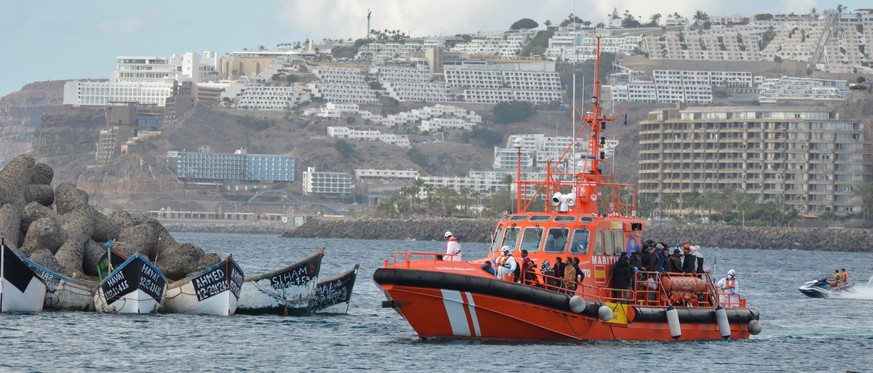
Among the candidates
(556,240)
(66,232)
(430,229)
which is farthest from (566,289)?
(430,229)

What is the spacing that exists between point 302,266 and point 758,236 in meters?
133

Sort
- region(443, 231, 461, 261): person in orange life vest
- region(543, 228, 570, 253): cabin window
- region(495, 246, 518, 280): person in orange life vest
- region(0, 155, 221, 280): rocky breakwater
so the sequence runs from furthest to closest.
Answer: region(0, 155, 221, 280): rocky breakwater < region(543, 228, 570, 253): cabin window < region(443, 231, 461, 261): person in orange life vest < region(495, 246, 518, 280): person in orange life vest

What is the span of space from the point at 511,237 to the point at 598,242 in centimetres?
184

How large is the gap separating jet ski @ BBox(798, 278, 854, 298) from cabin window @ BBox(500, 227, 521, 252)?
3128cm

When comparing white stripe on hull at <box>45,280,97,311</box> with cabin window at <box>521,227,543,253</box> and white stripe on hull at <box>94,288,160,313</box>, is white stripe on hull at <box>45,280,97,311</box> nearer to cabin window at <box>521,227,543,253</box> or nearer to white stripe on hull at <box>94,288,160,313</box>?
white stripe on hull at <box>94,288,160,313</box>

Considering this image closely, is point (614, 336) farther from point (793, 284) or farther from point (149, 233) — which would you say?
point (793, 284)

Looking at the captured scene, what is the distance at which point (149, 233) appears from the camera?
49781 millimetres

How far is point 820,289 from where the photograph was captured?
67.1m

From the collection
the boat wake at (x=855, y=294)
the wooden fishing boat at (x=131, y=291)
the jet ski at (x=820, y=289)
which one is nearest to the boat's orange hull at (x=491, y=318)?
the wooden fishing boat at (x=131, y=291)

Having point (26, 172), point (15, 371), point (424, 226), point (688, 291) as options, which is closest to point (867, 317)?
point (688, 291)

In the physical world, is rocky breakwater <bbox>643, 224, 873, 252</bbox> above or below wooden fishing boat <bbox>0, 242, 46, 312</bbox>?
below

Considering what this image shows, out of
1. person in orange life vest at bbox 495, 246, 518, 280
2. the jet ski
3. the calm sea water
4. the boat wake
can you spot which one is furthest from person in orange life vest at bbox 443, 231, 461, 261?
the boat wake

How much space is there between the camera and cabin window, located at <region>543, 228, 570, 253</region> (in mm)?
37688

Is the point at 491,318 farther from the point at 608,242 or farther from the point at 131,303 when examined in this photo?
the point at 131,303
